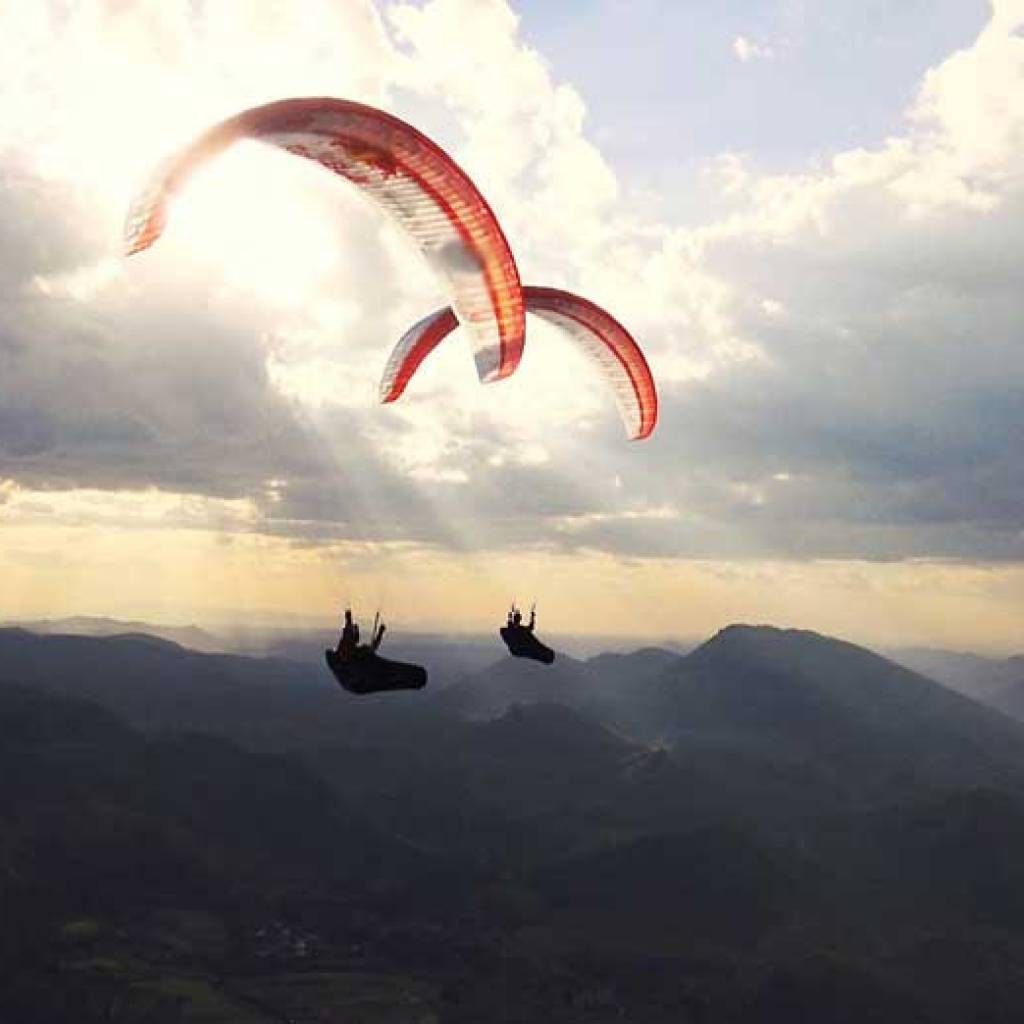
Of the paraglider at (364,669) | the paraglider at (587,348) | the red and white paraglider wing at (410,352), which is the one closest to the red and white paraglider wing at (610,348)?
the paraglider at (587,348)

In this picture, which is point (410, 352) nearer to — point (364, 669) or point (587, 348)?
point (587, 348)

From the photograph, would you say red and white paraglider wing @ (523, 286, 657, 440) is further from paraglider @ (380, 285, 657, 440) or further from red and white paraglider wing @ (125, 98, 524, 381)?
red and white paraglider wing @ (125, 98, 524, 381)

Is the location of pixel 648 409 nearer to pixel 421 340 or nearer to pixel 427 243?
pixel 421 340

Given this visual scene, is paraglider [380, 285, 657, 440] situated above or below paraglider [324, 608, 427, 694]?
above

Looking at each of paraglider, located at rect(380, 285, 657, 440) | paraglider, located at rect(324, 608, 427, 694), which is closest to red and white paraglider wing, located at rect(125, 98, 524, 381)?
paraglider, located at rect(380, 285, 657, 440)

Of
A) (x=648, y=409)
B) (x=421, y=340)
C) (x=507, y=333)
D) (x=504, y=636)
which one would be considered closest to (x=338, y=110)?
(x=507, y=333)

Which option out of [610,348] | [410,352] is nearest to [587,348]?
[610,348]

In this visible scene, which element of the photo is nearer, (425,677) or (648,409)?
(425,677)
